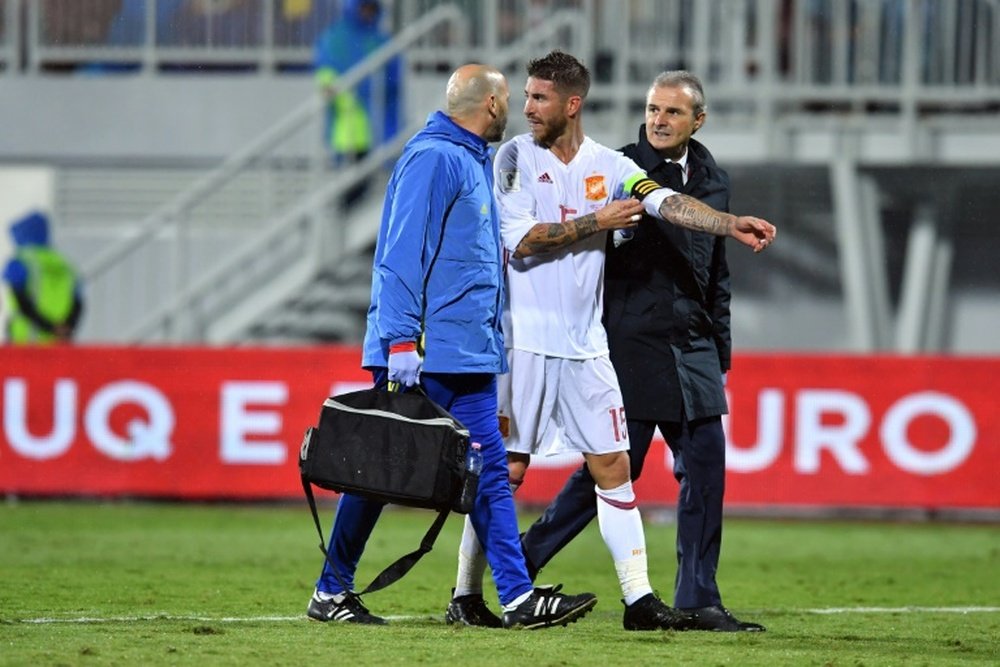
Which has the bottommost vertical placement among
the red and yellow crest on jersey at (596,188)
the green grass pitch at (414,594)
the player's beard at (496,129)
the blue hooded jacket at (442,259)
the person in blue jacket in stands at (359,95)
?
the green grass pitch at (414,594)

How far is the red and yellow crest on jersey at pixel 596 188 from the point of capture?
769cm

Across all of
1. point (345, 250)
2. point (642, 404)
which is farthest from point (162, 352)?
point (642, 404)

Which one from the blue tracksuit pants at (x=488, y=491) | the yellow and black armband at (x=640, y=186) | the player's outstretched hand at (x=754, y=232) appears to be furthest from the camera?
the yellow and black armband at (x=640, y=186)

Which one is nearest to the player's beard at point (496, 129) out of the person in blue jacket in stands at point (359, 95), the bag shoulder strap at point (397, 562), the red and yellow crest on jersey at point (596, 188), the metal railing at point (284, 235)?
the red and yellow crest on jersey at point (596, 188)

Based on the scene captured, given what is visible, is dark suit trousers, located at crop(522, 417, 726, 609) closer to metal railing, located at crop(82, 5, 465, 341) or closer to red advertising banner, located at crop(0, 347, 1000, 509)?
red advertising banner, located at crop(0, 347, 1000, 509)

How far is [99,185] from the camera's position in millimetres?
19312

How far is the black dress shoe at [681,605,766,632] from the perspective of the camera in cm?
773

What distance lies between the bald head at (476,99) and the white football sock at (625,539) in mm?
1537

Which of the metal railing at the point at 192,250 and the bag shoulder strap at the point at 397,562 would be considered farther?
the metal railing at the point at 192,250

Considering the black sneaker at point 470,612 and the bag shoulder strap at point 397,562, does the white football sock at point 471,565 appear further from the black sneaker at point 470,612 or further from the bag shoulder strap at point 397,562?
the bag shoulder strap at point 397,562

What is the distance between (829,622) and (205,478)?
7330 mm

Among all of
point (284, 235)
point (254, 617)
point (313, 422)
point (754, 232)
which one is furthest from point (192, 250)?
point (754, 232)

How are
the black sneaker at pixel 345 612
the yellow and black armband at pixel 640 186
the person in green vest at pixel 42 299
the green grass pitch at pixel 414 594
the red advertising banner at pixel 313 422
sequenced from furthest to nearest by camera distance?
1. the person in green vest at pixel 42 299
2. the red advertising banner at pixel 313 422
3. the black sneaker at pixel 345 612
4. the yellow and black armband at pixel 640 186
5. the green grass pitch at pixel 414 594

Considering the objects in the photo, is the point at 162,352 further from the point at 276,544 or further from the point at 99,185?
the point at 99,185
